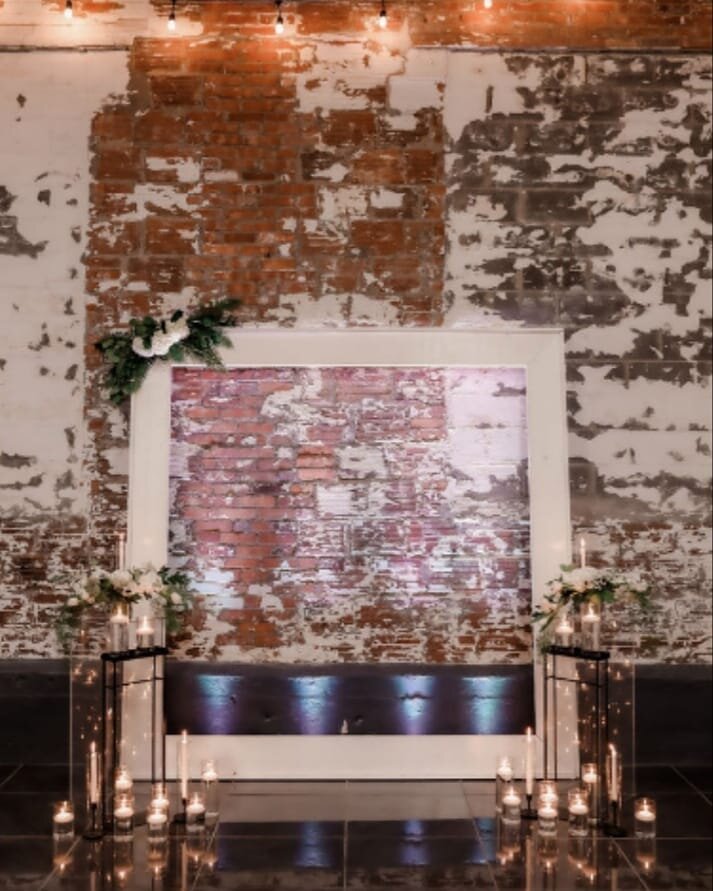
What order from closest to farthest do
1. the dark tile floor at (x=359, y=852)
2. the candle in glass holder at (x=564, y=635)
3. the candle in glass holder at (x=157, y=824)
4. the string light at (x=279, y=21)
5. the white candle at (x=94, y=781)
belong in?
the dark tile floor at (x=359, y=852), the candle in glass holder at (x=157, y=824), the white candle at (x=94, y=781), the candle in glass holder at (x=564, y=635), the string light at (x=279, y=21)

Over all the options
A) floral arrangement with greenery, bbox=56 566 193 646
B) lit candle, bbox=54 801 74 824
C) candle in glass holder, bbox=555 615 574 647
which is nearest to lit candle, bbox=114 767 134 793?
lit candle, bbox=54 801 74 824

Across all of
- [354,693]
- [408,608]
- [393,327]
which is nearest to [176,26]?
[393,327]

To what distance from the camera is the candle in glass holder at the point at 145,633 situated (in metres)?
4.94

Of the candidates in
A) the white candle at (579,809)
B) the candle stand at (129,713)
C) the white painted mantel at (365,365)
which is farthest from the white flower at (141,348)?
the white candle at (579,809)

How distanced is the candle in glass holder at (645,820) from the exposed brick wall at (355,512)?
5.08 ft

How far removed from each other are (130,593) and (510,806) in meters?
2.10

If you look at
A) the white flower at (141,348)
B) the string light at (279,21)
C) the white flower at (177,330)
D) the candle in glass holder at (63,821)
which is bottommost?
the candle in glass holder at (63,821)

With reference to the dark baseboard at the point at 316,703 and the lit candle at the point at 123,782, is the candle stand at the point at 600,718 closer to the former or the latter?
the dark baseboard at the point at 316,703

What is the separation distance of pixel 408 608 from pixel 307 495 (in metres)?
0.92

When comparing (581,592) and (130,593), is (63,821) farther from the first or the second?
(581,592)

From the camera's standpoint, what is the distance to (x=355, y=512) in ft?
19.6

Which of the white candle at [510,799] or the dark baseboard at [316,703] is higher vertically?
the dark baseboard at [316,703]

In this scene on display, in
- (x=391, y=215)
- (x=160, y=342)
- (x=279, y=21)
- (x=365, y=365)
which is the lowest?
(x=365, y=365)

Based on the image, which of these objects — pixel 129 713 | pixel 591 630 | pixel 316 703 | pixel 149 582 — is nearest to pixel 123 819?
pixel 129 713
